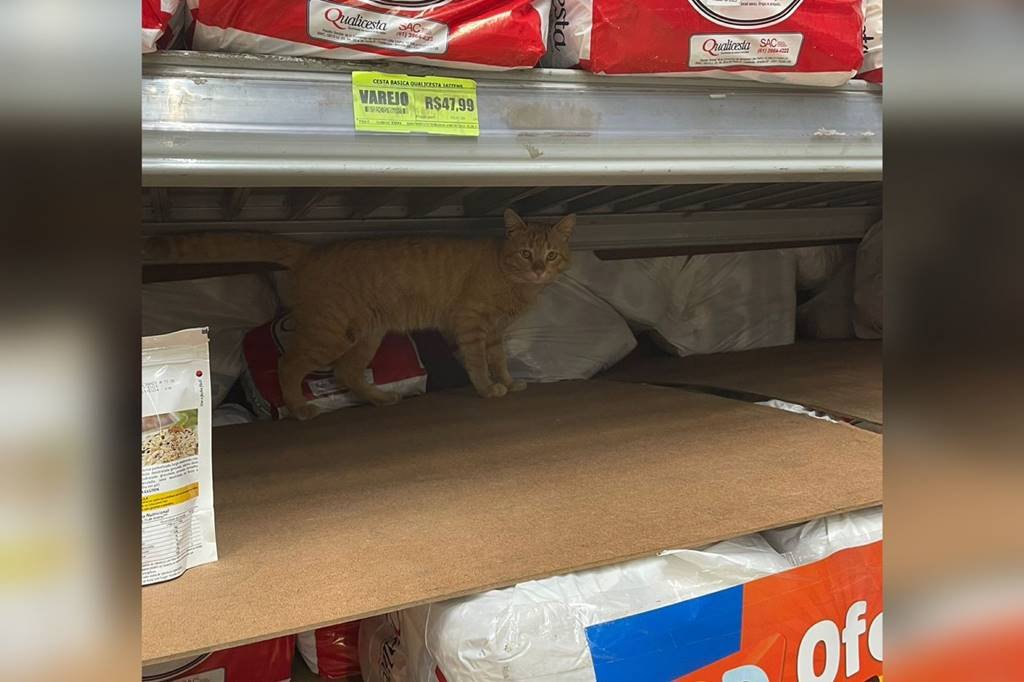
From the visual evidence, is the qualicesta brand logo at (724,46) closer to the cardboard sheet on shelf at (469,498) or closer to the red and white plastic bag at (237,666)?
the cardboard sheet on shelf at (469,498)

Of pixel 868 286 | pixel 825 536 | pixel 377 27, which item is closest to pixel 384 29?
pixel 377 27

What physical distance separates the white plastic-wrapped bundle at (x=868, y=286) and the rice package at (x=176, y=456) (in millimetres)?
1816

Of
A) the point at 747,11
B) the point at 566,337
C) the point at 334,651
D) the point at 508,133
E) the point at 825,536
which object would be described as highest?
the point at 747,11

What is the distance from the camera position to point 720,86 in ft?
2.53

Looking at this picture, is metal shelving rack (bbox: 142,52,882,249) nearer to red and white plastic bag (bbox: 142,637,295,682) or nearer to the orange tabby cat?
red and white plastic bag (bbox: 142,637,295,682)

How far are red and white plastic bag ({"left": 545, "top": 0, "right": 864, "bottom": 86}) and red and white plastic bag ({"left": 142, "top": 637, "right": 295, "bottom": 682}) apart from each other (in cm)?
80

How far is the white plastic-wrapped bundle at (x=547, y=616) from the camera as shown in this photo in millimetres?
667

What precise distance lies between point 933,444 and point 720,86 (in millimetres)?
646

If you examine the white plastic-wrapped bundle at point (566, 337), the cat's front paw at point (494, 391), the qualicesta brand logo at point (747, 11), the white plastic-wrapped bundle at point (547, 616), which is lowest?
the white plastic-wrapped bundle at point (547, 616)

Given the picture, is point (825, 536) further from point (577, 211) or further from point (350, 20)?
point (577, 211)

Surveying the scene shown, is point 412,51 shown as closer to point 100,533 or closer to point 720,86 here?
point 720,86

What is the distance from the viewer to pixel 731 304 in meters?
2.04

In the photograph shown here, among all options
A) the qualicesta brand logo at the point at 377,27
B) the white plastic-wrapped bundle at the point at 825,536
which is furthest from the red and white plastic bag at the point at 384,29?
the white plastic-wrapped bundle at the point at 825,536

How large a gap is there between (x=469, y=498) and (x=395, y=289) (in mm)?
805
